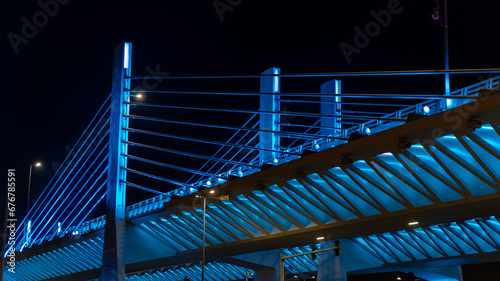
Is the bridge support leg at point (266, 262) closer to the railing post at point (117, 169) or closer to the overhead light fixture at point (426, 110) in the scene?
the railing post at point (117, 169)

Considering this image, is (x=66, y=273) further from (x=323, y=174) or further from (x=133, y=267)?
(x=323, y=174)

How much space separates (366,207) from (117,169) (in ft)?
49.6

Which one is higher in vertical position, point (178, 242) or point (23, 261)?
point (23, 261)

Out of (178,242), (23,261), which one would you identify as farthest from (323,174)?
(23,261)

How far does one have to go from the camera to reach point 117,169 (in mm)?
38938

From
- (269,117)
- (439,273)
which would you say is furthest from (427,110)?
(439,273)

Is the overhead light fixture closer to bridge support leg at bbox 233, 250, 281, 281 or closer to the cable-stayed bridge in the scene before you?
the cable-stayed bridge

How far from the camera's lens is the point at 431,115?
895 inches

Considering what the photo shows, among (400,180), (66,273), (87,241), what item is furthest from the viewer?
(66,273)

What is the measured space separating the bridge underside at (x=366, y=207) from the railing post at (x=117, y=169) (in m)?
2.86

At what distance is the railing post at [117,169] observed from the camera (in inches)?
1524

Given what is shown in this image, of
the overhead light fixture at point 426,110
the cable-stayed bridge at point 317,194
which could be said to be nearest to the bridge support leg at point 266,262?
the cable-stayed bridge at point 317,194

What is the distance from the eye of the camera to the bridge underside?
947 inches

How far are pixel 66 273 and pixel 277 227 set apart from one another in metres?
32.5
